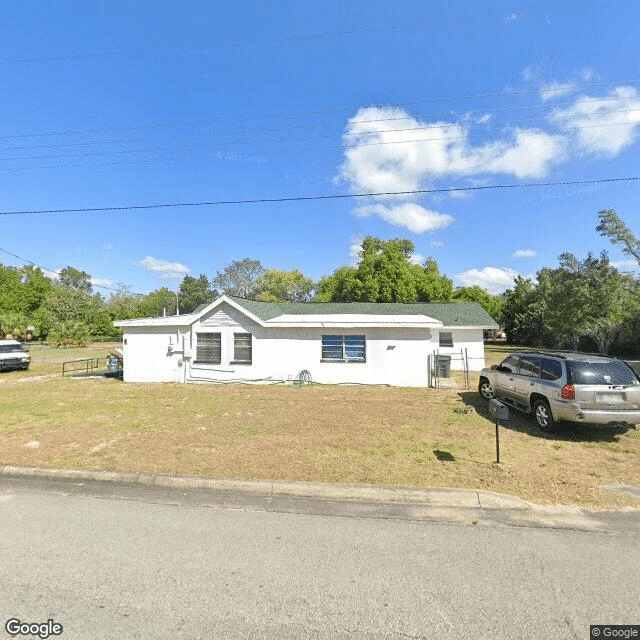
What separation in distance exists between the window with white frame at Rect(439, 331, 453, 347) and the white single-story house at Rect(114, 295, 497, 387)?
5527mm

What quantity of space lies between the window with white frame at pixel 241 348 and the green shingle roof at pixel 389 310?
169 cm

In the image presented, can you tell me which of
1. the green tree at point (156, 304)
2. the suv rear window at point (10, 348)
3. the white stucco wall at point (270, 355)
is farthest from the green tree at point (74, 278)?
the white stucco wall at point (270, 355)

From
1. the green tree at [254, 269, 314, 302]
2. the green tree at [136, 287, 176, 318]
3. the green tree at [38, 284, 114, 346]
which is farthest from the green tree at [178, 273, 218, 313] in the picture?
the green tree at [38, 284, 114, 346]

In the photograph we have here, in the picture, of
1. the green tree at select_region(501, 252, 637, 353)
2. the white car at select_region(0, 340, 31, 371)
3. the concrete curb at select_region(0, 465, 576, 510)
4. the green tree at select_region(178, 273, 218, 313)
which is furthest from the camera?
the green tree at select_region(178, 273, 218, 313)

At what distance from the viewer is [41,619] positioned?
104 inches

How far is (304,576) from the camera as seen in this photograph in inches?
122

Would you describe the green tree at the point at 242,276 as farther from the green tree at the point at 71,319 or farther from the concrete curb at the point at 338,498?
the concrete curb at the point at 338,498

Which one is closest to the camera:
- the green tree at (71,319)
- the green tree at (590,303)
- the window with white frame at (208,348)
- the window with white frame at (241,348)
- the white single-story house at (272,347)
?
the white single-story house at (272,347)

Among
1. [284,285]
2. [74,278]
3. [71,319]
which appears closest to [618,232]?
[284,285]

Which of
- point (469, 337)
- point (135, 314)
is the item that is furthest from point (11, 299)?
point (469, 337)

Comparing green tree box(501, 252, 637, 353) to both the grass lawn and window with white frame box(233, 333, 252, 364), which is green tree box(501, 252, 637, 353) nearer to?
the grass lawn

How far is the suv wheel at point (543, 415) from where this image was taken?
289 inches

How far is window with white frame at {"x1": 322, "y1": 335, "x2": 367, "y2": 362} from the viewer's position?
1424 centimetres

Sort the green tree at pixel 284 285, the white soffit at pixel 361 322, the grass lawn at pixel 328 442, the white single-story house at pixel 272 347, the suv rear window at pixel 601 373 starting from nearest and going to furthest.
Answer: the grass lawn at pixel 328 442, the suv rear window at pixel 601 373, the white soffit at pixel 361 322, the white single-story house at pixel 272 347, the green tree at pixel 284 285
